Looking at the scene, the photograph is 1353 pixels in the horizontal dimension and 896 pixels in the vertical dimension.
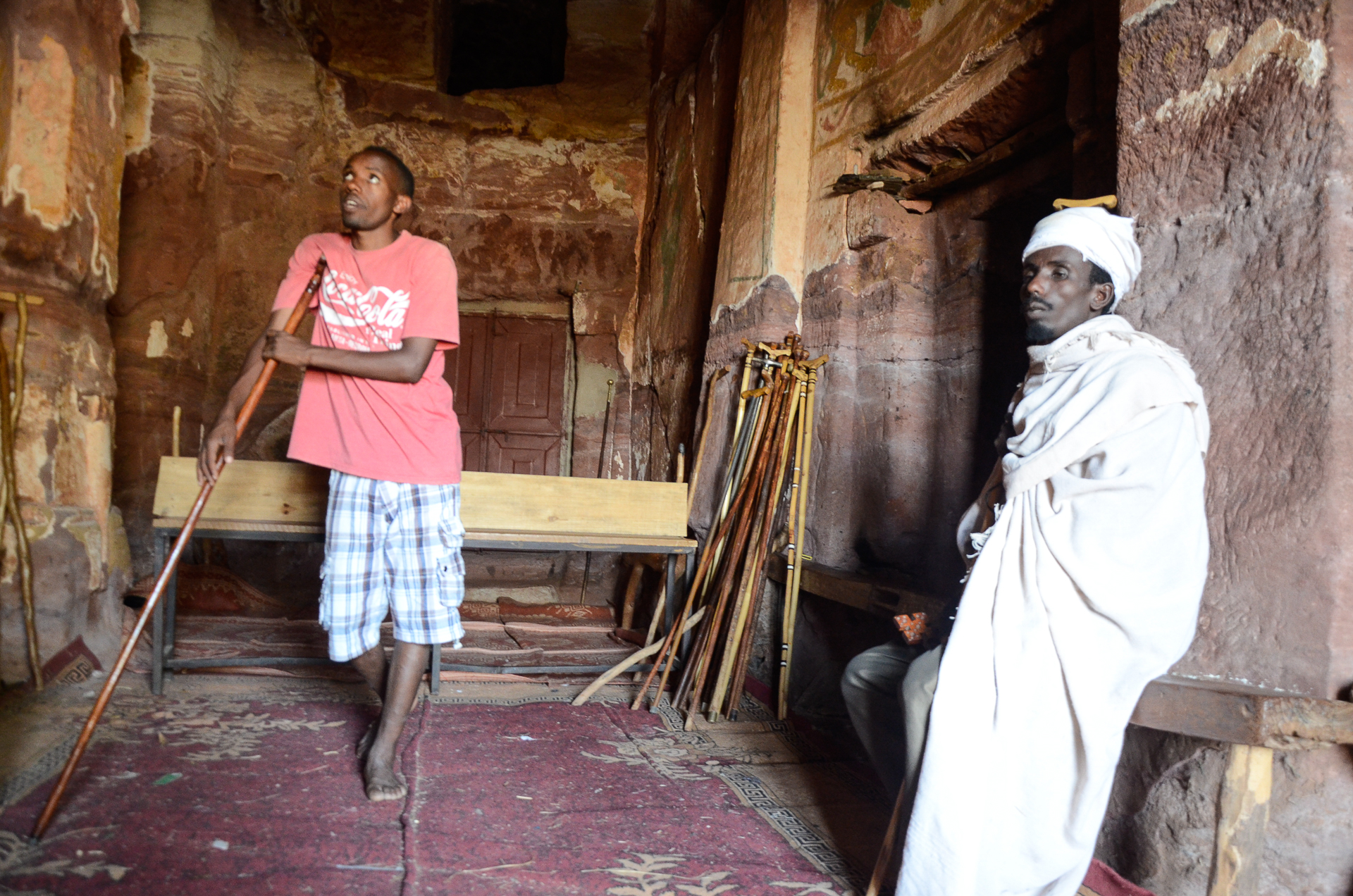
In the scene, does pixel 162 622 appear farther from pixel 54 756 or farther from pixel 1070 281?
pixel 1070 281

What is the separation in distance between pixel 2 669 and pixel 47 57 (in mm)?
2358

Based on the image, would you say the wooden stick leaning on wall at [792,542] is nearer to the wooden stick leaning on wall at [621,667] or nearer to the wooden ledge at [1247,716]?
the wooden stick leaning on wall at [621,667]

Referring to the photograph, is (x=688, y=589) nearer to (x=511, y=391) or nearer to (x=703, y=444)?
(x=703, y=444)

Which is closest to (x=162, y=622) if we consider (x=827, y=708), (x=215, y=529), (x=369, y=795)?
(x=215, y=529)

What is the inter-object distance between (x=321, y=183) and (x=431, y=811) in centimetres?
519

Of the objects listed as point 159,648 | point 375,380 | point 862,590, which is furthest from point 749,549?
point 159,648

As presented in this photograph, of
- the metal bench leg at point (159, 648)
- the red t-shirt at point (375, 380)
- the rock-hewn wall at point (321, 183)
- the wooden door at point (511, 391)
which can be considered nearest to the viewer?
the red t-shirt at point (375, 380)

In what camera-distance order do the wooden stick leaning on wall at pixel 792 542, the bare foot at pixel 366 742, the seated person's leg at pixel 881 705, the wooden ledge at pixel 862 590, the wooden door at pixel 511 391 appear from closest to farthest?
the seated person's leg at pixel 881 705, the bare foot at pixel 366 742, the wooden ledge at pixel 862 590, the wooden stick leaning on wall at pixel 792 542, the wooden door at pixel 511 391

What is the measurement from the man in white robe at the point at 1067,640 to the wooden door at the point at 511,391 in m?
5.15

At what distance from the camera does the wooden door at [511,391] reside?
6.57m

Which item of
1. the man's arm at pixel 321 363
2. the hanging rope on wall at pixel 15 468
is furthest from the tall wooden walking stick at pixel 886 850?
the hanging rope on wall at pixel 15 468

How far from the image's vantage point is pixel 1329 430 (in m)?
1.65

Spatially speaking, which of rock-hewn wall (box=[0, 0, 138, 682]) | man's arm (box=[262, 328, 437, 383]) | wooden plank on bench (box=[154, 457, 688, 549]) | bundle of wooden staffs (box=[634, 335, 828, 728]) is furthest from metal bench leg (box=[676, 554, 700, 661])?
rock-hewn wall (box=[0, 0, 138, 682])

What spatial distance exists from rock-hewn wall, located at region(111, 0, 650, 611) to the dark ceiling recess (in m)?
2.50
